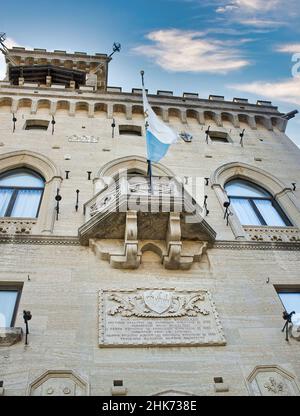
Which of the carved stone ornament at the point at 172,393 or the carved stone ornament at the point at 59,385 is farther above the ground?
the carved stone ornament at the point at 59,385

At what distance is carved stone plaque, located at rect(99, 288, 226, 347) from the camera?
26.3ft

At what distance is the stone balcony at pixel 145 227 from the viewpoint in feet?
32.0

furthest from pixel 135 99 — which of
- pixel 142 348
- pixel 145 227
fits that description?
pixel 142 348

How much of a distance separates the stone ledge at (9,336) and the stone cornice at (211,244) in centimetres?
279

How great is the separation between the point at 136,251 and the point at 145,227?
2.47 feet

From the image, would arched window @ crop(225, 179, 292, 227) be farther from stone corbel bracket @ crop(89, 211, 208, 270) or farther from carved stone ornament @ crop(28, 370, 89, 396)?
carved stone ornament @ crop(28, 370, 89, 396)

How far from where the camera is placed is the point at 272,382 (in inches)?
294

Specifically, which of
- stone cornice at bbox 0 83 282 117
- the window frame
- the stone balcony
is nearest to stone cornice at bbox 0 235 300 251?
the stone balcony

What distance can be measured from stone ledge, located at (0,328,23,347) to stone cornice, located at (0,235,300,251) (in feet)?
9.16

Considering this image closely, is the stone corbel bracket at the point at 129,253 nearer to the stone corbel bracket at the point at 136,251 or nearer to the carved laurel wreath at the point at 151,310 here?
the stone corbel bracket at the point at 136,251

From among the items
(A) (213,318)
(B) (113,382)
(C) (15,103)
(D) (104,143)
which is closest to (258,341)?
(A) (213,318)

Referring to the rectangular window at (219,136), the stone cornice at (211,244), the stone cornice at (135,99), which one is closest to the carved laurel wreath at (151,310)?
the stone cornice at (211,244)

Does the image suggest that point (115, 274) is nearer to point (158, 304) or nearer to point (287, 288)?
point (158, 304)
